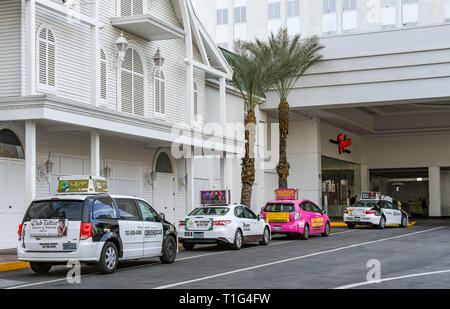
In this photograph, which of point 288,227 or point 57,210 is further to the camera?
point 288,227

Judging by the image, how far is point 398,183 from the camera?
→ 65.2 metres

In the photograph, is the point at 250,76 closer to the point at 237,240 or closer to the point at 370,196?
the point at 370,196

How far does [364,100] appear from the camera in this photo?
37.4m

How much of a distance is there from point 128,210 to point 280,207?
10901 mm

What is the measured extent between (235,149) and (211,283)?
16.6 meters

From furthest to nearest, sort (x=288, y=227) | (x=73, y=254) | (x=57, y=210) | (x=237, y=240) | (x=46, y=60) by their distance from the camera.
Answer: (x=288, y=227) < (x=237, y=240) < (x=46, y=60) < (x=57, y=210) < (x=73, y=254)

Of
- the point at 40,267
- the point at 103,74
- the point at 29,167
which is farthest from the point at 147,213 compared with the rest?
the point at 103,74

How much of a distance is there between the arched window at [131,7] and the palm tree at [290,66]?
37.8ft

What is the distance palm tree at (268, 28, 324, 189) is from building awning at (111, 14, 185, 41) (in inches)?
447

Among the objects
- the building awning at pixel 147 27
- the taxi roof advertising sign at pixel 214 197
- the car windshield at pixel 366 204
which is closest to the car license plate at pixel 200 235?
the taxi roof advertising sign at pixel 214 197

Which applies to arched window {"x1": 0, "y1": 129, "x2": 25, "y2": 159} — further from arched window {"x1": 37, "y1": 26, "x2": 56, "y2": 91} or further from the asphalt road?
the asphalt road

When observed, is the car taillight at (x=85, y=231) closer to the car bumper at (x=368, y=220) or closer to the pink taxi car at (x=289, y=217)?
the pink taxi car at (x=289, y=217)
